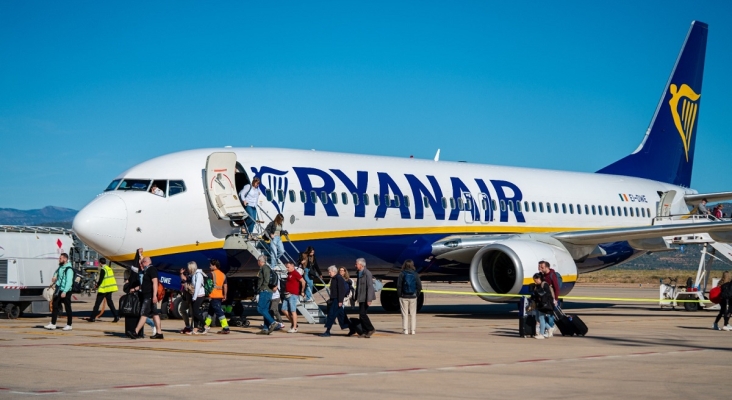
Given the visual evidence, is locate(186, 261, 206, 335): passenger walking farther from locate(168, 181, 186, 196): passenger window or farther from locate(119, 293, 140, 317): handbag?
locate(168, 181, 186, 196): passenger window

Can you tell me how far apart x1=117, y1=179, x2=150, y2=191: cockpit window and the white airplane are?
1.1 inches

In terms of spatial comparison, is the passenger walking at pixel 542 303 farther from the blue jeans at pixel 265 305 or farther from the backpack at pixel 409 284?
the blue jeans at pixel 265 305

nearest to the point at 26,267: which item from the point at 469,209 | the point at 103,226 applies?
the point at 103,226

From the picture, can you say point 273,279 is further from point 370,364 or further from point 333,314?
point 370,364

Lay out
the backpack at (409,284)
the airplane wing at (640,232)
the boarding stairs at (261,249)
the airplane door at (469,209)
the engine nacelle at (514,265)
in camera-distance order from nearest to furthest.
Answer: the backpack at (409,284)
the boarding stairs at (261,249)
the engine nacelle at (514,265)
the airplane wing at (640,232)
the airplane door at (469,209)

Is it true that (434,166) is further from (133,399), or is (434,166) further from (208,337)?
(133,399)

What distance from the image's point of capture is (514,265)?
79.0 ft

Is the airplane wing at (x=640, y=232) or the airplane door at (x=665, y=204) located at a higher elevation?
the airplane door at (x=665, y=204)

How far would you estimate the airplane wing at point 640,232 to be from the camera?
24938 mm

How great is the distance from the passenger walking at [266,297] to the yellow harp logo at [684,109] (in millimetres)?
21310

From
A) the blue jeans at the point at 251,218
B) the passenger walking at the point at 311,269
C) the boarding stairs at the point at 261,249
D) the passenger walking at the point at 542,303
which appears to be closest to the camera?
the passenger walking at the point at 542,303

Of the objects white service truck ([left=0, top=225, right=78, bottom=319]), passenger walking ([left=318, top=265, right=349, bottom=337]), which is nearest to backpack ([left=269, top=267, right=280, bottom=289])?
passenger walking ([left=318, top=265, right=349, bottom=337])

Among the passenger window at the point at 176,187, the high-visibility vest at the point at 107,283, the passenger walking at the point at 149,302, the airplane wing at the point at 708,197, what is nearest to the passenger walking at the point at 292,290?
the passenger walking at the point at 149,302

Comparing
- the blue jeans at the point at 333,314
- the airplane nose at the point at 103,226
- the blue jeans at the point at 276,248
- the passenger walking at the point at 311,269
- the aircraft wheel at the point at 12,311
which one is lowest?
the aircraft wheel at the point at 12,311
